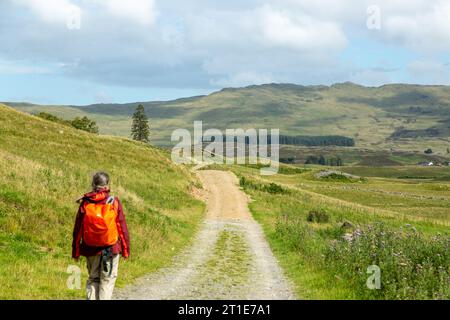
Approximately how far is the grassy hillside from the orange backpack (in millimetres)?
2971

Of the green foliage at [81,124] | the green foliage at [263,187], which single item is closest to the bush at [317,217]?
the green foliage at [263,187]

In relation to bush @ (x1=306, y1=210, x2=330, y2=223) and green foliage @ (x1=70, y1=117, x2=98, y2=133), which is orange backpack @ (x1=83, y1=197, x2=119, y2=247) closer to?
bush @ (x1=306, y1=210, x2=330, y2=223)

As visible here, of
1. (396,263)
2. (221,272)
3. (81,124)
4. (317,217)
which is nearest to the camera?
(396,263)

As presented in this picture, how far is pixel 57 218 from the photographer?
63.6ft

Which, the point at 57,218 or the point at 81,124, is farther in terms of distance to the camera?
the point at 81,124

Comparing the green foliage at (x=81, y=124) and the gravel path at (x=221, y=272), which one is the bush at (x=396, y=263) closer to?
the gravel path at (x=221, y=272)

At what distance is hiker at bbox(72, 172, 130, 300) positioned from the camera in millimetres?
10023

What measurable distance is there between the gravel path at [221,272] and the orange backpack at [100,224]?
3233mm

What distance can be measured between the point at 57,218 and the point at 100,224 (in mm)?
10171

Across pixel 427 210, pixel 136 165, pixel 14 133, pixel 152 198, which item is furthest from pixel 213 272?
→ pixel 427 210

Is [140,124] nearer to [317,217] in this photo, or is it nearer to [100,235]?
[317,217]

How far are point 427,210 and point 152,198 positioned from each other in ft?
130

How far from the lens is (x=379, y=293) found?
1301cm

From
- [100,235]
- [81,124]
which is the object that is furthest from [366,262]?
[81,124]
